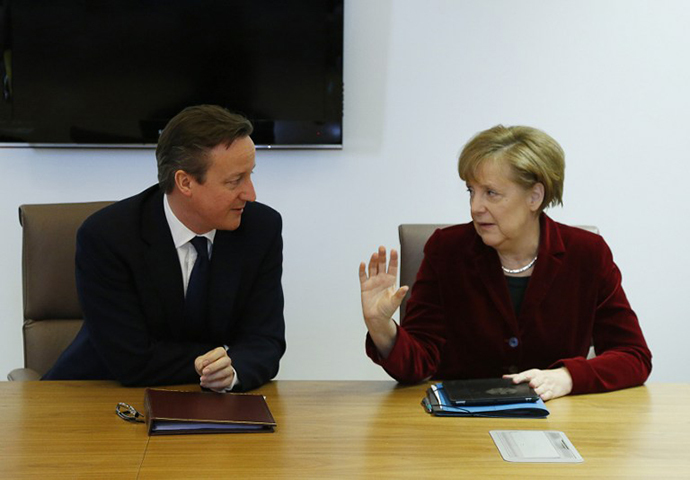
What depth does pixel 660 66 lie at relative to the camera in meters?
3.39

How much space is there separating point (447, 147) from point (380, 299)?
1.54m

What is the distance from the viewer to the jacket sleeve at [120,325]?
2.04 m

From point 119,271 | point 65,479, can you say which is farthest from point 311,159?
point 65,479

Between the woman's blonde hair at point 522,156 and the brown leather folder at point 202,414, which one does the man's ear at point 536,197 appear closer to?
the woman's blonde hair at point 522,156

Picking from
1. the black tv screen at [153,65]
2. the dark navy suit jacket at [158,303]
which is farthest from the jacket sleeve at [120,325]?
the black tv screen at [153,65]

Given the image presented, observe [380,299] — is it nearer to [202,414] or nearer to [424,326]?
[424,326]

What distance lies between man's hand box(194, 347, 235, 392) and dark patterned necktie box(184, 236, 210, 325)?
0.20 meters

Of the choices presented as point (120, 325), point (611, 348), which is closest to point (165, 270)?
point (120, 325)

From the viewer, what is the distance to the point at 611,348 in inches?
85.4

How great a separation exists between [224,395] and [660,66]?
2.34 m

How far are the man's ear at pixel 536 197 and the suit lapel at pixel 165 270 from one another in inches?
35.1

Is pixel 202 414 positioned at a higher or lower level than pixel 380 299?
lower

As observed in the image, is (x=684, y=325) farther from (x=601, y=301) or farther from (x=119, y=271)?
(x=119, y=271)

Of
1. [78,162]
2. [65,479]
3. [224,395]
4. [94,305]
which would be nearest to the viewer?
[65,479]
